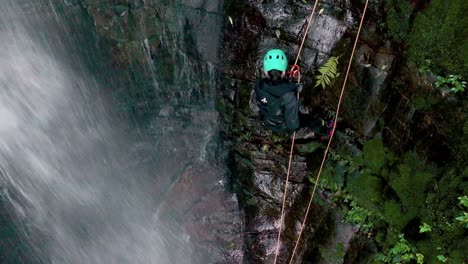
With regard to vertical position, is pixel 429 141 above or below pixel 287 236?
above

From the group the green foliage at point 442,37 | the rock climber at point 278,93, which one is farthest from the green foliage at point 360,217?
the green foliage at point 442,37

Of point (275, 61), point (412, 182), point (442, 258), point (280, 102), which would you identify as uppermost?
point (275, 61)

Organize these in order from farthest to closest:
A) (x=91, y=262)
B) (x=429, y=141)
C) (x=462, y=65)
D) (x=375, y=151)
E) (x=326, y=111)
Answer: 1. (x=91, y=262)
2. (x=326, y=111)
3. (x=375, y=151)
4. (x=429, y=141)
5. (x=462, y=65)

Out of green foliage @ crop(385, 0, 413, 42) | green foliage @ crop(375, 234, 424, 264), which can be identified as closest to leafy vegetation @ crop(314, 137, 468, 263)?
green foliage @ crop(375, 234, 424, 264)

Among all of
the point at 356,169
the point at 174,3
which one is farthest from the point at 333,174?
the point at 174,3

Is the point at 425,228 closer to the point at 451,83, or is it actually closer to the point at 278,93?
the point at 451,83

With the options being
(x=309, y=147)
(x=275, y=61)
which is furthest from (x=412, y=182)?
(x=275, y=61)

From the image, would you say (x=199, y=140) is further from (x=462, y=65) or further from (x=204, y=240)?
(x=462, y=65)

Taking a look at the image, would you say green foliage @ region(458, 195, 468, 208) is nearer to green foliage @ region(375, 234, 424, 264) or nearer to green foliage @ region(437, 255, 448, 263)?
green foliage @ region(437, 255, 448, 263)
